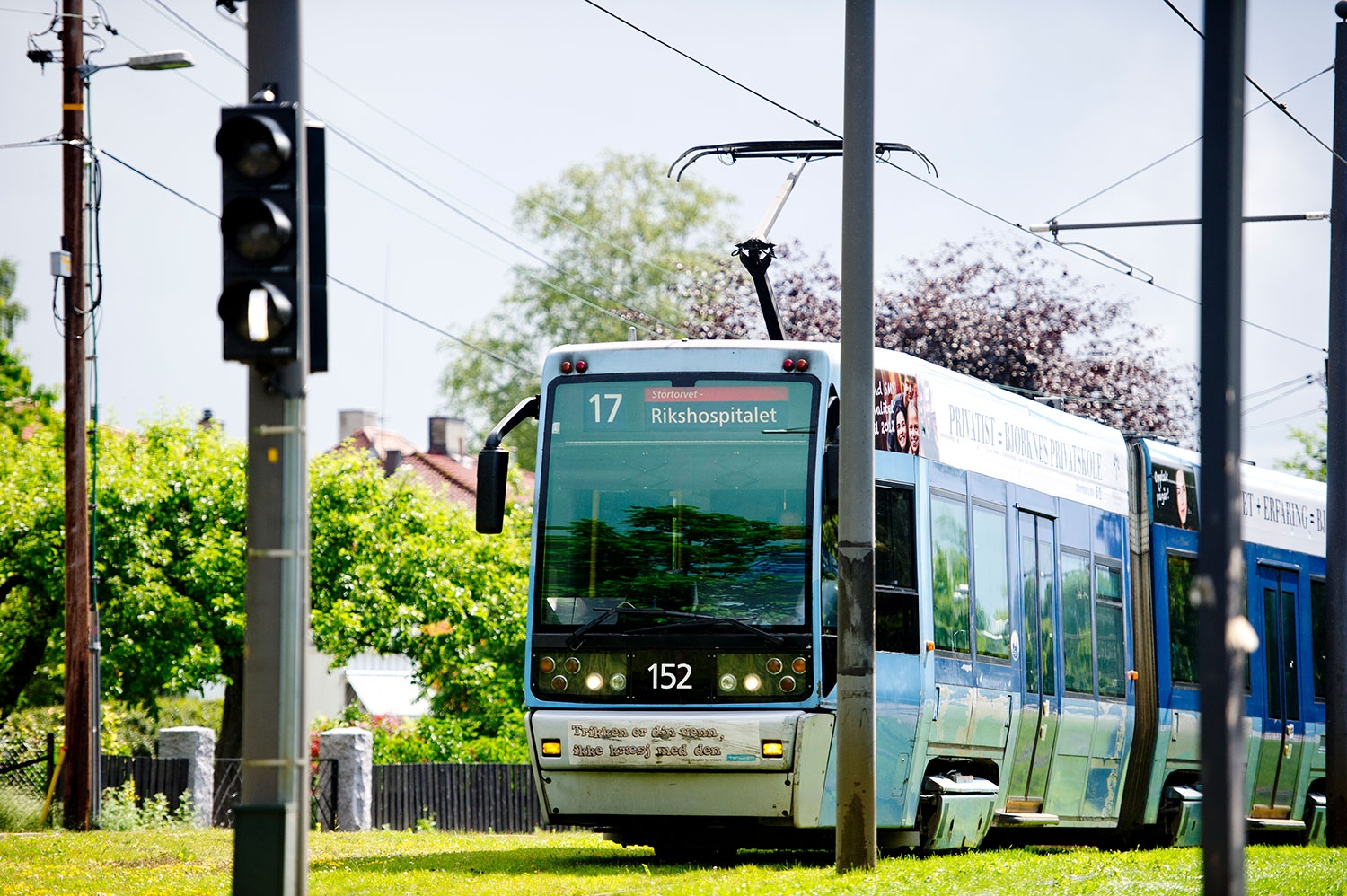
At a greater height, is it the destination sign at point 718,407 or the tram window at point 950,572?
the destination sign at point 718,407

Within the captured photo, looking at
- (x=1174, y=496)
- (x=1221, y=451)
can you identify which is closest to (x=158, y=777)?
(x=1174, y=496)

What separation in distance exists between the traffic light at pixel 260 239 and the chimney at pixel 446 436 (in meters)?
63.8

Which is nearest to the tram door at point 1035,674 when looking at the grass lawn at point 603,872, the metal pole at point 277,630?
the grass lawn at point 603,872

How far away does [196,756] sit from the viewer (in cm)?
2302

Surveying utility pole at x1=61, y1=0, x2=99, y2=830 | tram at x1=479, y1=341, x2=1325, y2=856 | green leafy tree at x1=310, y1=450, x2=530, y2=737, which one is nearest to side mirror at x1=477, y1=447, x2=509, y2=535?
tram at x1=479, y1=341, x2=1325, y2=856

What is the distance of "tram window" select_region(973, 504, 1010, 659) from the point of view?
44.3 feet

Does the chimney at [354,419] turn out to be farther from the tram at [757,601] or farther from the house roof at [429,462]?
the tram at [757,601]

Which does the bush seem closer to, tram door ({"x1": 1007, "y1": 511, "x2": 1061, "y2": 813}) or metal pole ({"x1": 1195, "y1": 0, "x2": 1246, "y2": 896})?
tram door ({"x1": 1007, "y1": 511, "x2": 1061, "y2": 813})

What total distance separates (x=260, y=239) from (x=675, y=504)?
4.87 meters

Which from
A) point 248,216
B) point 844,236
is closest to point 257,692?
point 248,216

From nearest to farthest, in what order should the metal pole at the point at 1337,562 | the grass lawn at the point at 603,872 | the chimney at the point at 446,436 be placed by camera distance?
the grass lawn at the point at 603,872 < the metal pole at the point at 1337,562 < the chimney at the point at 446,436

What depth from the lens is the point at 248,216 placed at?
7.43 m

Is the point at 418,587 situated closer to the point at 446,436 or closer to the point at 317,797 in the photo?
the point at 317,797

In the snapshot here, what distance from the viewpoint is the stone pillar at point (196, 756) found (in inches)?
903
